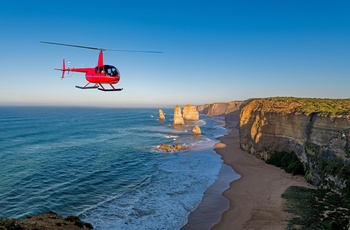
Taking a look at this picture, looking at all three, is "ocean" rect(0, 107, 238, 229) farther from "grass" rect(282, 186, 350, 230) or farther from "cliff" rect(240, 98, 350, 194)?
"grass" rect(282, 186, 350, 230)

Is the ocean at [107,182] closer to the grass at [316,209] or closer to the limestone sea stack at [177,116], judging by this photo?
the grass at [316,209]

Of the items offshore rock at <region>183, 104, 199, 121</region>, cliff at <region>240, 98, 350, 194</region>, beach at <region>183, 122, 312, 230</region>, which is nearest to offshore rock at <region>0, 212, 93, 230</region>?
beach at <region>183, 122, 312, 230</region>

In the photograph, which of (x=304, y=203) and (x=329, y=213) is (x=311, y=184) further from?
(x=329, y=213)

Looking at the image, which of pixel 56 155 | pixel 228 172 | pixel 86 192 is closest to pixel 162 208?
pixel 86 192

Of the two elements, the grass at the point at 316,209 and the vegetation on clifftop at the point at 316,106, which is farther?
the vegetation on clifftop at the point at 316,106

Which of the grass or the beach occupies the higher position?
the grass

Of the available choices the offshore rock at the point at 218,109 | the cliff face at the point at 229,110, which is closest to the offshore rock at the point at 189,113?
the cliff face at the point at 229,110
